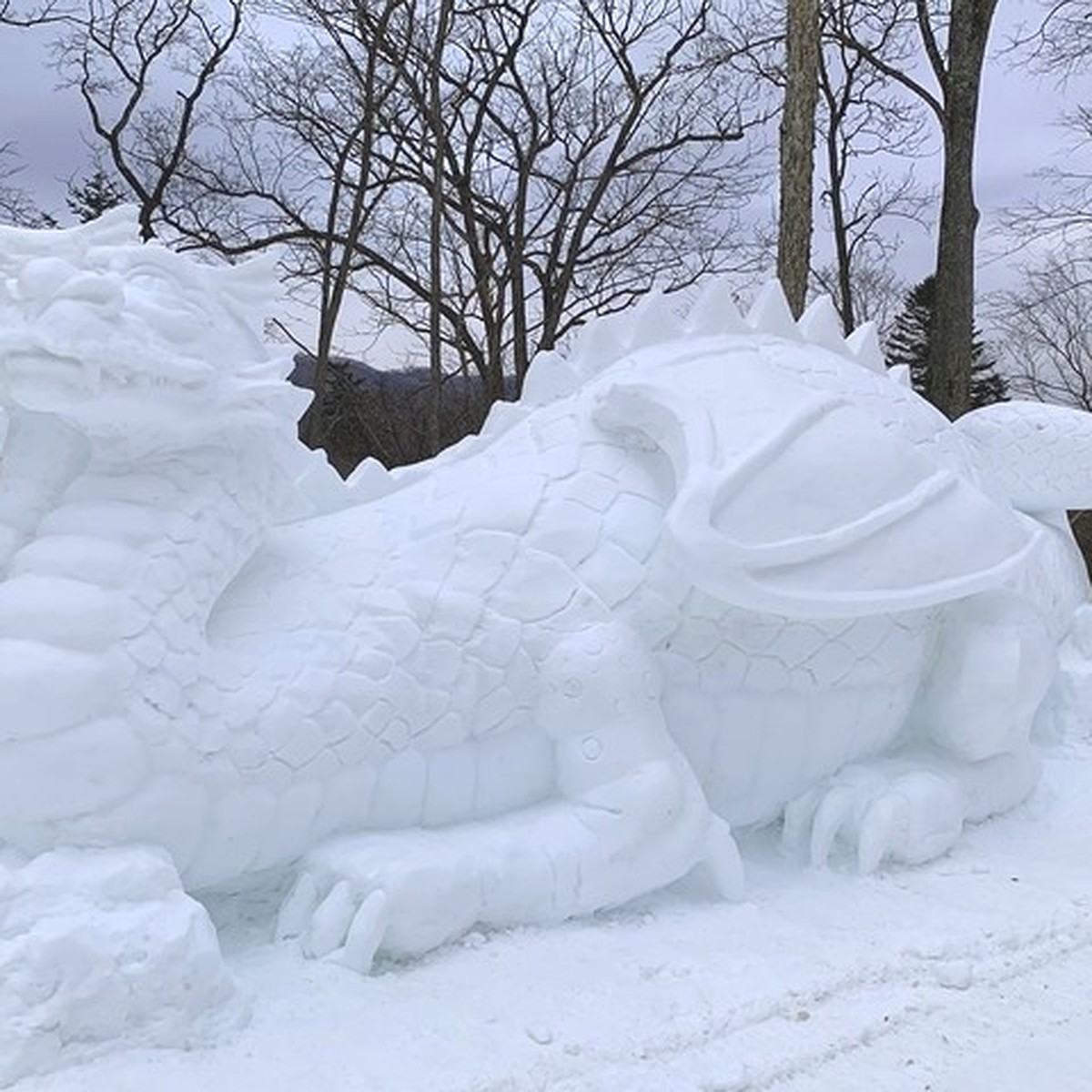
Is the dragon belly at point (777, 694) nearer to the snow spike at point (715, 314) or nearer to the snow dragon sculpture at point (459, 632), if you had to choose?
the snow dragon sculpture at point (459, 632)

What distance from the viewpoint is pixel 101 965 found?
59.6 inches

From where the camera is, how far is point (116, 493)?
1.85 m

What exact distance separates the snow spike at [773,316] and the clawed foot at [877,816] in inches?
35.4

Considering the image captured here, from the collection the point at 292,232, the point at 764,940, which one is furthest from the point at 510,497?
the point at 292,232

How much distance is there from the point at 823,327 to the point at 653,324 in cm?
40

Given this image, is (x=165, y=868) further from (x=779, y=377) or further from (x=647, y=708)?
(x=779, y=377)

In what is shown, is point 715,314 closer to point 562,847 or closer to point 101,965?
point 562,847

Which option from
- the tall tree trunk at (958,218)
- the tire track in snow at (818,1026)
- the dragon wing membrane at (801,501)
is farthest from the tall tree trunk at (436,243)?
the tire track in snow at (818,1026)

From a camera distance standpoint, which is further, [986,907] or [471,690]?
[986,907]

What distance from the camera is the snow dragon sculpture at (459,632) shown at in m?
1.70

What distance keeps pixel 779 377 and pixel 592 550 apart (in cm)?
55

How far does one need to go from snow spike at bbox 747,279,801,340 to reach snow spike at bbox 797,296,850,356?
6 centimetres

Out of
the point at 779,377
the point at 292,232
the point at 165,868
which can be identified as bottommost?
the point at 165,868

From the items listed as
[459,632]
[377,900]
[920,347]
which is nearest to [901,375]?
[459,632]
